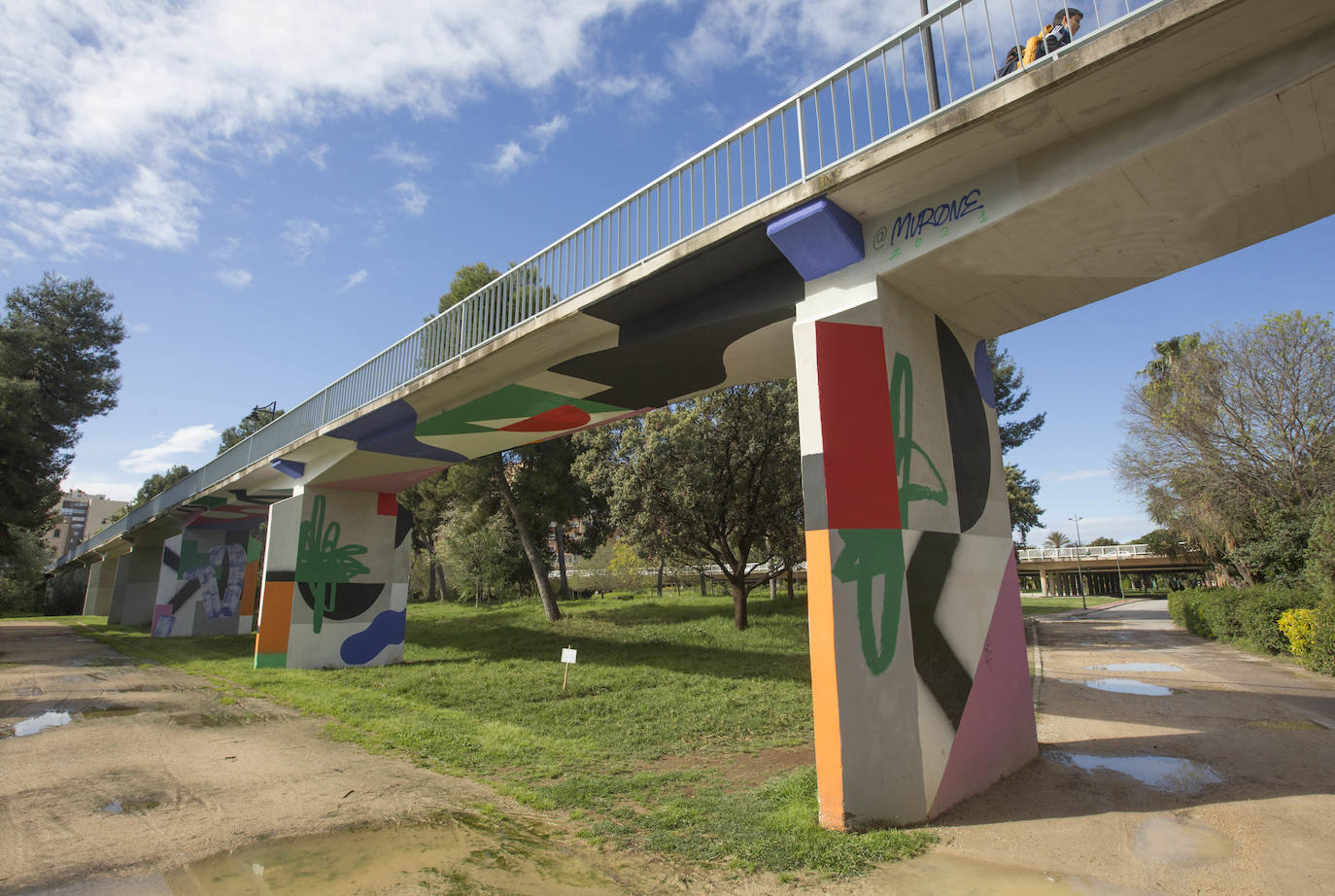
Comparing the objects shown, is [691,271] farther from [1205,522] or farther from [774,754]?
[1205,522]

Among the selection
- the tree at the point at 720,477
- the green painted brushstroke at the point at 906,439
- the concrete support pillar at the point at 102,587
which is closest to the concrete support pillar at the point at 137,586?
the concrete support pillar at the point at 102,587

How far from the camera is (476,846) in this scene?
4.86 metres

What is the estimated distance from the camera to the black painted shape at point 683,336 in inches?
287

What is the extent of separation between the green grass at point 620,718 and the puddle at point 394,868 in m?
0.67

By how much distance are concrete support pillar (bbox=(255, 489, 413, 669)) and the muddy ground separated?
22.7 feet

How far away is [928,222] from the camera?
5.88 meters

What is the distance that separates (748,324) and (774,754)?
5.17 metres

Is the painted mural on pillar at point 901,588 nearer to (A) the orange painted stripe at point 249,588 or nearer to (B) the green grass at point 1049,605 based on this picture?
(B) the green grass at point 1049,605

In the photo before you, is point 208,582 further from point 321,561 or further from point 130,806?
point 130,806

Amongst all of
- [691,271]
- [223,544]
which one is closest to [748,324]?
[691,271]

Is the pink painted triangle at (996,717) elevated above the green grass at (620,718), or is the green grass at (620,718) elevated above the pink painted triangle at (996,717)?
the pink painted triangle at (996,717)

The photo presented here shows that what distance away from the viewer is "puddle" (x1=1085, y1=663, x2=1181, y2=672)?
45.2 feet

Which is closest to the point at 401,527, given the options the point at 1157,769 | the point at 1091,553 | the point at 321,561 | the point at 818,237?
the point at 321,561

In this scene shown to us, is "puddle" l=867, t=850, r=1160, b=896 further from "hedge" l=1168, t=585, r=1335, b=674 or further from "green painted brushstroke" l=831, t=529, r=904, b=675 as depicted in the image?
"hedge" l=1168, t=585, r=1335, b=674
